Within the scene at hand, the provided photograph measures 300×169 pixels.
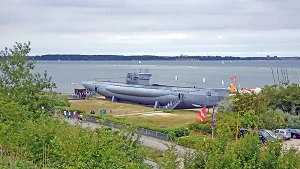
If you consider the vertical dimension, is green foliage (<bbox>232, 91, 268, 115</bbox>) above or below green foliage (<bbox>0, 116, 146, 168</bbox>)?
below

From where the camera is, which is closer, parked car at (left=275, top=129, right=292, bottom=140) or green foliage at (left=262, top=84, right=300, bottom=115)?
parked car at (left=275, top=129, right=292, bottom=140)

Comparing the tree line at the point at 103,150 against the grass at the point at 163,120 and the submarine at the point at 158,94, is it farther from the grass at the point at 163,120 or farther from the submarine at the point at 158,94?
the submarine at the point at 158,94

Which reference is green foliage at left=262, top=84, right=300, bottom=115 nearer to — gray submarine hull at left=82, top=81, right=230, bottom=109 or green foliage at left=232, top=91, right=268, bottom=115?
green foliage at left=232, top=91, right=268, bottom=115

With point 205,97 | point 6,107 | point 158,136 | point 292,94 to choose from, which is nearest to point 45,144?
point 6,107

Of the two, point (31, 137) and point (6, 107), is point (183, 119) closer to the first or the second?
point (6, 107)

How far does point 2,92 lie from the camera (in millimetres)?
26078

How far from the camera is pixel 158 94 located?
2621 inches

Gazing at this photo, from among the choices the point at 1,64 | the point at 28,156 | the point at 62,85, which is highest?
the point at 1,64

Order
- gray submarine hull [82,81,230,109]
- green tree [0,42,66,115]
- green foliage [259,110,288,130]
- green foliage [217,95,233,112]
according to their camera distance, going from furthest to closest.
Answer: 1. gray submarine hull [82,81,230,109]
2. green foliage [217,95,233,112]
3. green foliage [259,110,288,130]
4. green tree [0,42,66,115]

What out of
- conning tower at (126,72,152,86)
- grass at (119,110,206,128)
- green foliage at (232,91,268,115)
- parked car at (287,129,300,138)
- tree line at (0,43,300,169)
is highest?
tree line at (0,43,300,169)

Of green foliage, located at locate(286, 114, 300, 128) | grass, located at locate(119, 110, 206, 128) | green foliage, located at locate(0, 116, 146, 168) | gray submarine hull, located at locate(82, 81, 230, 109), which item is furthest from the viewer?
gray submarine hull, located at locate(82, 81, 230, 109)

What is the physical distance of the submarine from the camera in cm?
6075

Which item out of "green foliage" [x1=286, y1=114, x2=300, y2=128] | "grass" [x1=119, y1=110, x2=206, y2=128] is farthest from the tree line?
"grass" [x1=119, y1=110, x2=206, y2=128]

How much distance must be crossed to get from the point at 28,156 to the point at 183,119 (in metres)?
34.9
